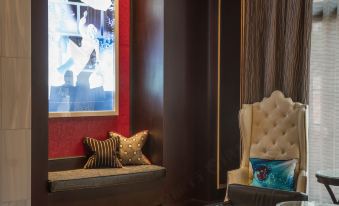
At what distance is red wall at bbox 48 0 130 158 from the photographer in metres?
4.89

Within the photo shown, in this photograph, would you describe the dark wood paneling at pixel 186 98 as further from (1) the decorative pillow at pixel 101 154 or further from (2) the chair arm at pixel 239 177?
(2) the chair arm at pixel 239 177

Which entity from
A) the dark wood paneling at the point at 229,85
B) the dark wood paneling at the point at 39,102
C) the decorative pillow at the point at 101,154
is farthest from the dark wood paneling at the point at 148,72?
the dark wood paneling at the point at 39,102

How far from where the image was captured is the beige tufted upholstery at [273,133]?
14.7 feet

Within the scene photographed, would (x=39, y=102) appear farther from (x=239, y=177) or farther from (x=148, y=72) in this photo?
(x=239, y=177)

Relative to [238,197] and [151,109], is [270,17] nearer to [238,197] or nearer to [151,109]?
[151,109]

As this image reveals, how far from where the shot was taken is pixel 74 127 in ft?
16.4

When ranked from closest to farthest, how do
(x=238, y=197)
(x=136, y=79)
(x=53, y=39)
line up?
1. (x=238, y=197)
2. (x=53, y=39)
3. (x=136, y=79)

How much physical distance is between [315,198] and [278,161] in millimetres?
880

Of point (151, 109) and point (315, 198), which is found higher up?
point (151, 109)

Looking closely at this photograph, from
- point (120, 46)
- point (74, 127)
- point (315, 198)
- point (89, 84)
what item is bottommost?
point (315, 198)

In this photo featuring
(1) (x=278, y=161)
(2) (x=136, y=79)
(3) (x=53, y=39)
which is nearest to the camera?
(1) (x=278, y=161)

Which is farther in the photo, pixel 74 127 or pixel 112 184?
pixel 74 127

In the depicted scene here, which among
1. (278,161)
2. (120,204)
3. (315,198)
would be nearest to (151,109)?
(120,204)

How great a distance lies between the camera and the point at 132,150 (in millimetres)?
5102
